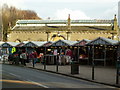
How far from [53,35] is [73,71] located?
35.4 metres

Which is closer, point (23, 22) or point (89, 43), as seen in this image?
point (89, 43)

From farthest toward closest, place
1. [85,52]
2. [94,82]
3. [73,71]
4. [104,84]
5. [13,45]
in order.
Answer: [13,45] < [85,52] < [73,71] < [94,82] < [104,84]

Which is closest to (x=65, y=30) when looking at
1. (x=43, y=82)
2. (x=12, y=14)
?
(x=43, y=82)

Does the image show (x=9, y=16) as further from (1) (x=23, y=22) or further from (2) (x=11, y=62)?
(2) (x=11, y=62)

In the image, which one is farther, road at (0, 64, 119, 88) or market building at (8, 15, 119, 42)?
market building at (8, 15, 119, 42)

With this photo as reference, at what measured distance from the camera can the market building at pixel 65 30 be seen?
53438 millimetres

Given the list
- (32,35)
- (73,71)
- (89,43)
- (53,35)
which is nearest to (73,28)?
(53,35)

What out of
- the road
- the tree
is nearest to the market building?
the tree

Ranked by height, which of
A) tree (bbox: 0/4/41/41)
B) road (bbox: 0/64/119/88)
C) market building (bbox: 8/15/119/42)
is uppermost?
tree (bbox: 0/4/41/41)

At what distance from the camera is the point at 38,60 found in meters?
37.2

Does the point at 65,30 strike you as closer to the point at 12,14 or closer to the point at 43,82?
the point at 43,82

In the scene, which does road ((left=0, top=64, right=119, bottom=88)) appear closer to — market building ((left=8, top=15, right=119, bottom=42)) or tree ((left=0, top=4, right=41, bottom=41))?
market building ((left=8, top=15, right=119, bottom=42))

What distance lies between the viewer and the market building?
53.4m

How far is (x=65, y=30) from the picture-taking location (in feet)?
179
